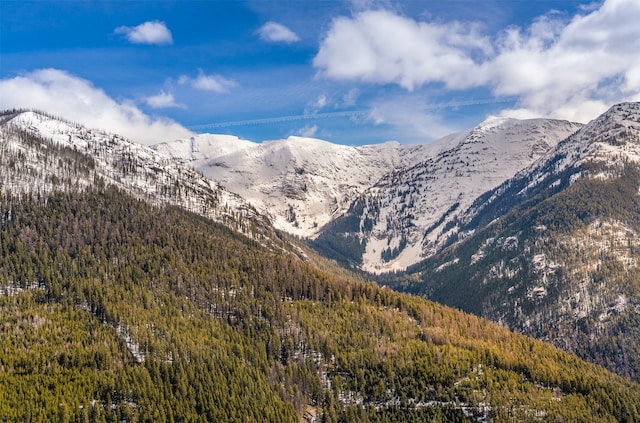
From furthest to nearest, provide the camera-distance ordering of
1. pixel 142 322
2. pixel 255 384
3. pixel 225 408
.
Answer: pixel 142 322, pixel 255 384, pixel 225 408

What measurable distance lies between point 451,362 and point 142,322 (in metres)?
107

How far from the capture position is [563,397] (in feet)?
586

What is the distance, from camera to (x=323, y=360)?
640 feet

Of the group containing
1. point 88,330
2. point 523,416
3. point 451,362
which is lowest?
point 523,416

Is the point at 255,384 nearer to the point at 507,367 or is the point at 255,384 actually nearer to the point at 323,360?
the point at 323,360

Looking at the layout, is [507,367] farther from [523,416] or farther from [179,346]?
[179,346]

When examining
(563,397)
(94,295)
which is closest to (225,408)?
(94,295)

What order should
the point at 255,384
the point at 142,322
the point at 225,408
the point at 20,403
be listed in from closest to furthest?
the point at 20,403 → the point at 225,408 → the point at 255,384 → the point at 142,322

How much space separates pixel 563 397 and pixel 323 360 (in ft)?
261

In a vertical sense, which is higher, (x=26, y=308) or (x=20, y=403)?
(x=26, y=308)

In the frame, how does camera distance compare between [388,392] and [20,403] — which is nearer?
[20,403]

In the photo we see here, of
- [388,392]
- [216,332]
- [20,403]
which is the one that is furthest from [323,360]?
[20,403]

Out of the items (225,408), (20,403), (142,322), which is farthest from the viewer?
(142,322)

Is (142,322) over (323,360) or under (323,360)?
over
